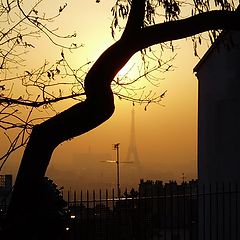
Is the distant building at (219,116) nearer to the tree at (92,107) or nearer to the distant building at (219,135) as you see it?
the distant building at (219,135)

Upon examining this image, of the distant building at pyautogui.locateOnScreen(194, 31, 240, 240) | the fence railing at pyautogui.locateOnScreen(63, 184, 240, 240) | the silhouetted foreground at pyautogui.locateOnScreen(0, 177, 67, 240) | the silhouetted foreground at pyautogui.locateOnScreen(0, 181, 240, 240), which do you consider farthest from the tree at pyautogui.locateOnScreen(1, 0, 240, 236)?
the distant building at pyautogui.locateOnScreen(194, 31, 240, 240)

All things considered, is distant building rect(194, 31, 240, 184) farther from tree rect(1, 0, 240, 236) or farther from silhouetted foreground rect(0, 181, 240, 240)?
tree rect(1, 0, 240, 236)

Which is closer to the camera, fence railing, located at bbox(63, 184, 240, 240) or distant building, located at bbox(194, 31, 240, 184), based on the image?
fence railing, located at bbox(63, 184, 240, 240)

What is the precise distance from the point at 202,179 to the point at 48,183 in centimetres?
969

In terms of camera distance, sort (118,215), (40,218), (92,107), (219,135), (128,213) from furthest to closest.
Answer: (219,135), (128,213), (118,215), (40,218), (92,107)

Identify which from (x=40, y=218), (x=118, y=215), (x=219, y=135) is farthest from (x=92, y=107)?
(x=219, y=135)

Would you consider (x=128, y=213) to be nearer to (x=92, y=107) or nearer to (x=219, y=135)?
(x=92, y=107)

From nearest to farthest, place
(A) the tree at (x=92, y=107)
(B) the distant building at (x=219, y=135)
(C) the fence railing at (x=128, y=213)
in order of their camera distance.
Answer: (A) the tree at (x=92, y=107) < (C) the fence railing at (x=128, y=213) < (B) the distant building at (x=219, y=135)

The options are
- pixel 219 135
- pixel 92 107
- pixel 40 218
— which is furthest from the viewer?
pixel 219 135

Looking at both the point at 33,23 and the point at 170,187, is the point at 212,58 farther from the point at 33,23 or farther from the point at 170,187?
the point at 33,23

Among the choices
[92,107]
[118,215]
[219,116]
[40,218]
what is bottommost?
[118,215]

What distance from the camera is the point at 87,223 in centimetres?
855

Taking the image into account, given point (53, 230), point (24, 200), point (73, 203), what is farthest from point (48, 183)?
point (24, 200)

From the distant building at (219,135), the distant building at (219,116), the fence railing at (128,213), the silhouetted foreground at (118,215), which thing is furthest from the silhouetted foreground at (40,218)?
the distant building at (219,116)
